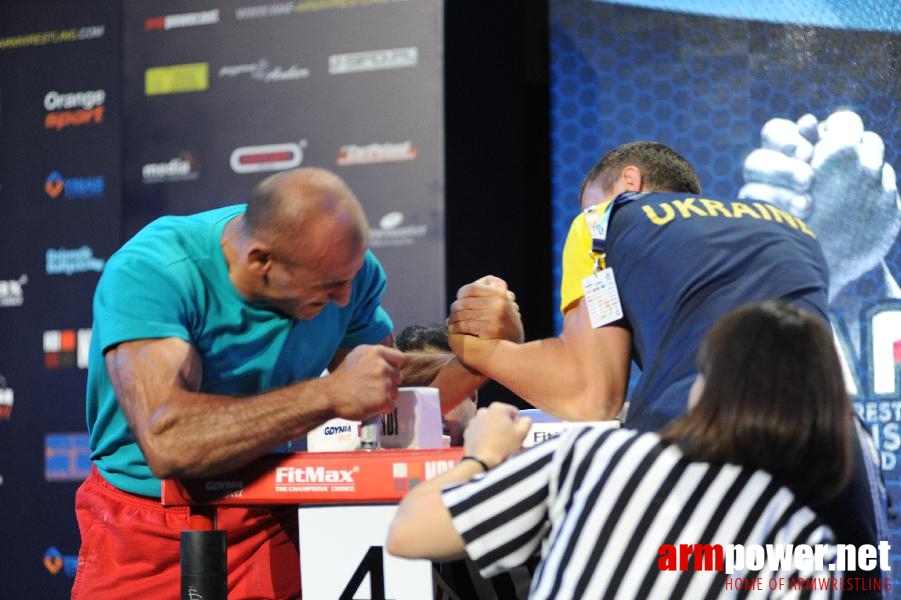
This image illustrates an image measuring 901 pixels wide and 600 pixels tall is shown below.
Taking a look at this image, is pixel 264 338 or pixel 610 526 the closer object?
pixel 610 526

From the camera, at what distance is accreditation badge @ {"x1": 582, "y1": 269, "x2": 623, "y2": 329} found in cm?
196

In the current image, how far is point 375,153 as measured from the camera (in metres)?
4.17

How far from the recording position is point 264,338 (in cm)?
196

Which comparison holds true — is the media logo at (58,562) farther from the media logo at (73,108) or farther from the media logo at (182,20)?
the media logo at (182,20)

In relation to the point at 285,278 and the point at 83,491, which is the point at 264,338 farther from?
the point at 83,491

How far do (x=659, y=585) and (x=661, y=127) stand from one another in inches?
127

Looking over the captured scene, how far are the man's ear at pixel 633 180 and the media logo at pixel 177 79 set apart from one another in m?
2.74

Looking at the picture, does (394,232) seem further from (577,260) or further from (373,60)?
(577,260)

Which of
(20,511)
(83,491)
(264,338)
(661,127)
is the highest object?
(661,127)

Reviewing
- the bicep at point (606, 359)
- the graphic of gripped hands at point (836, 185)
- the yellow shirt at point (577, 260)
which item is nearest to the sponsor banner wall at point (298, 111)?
the graphic of gripped hands at point (836, 185)

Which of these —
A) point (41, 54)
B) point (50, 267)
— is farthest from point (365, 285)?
point (41, 54)

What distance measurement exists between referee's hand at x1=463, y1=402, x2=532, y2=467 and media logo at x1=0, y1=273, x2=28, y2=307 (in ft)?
13.3

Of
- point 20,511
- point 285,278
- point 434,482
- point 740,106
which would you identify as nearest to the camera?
point 434,482

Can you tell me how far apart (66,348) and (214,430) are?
3.49 m
